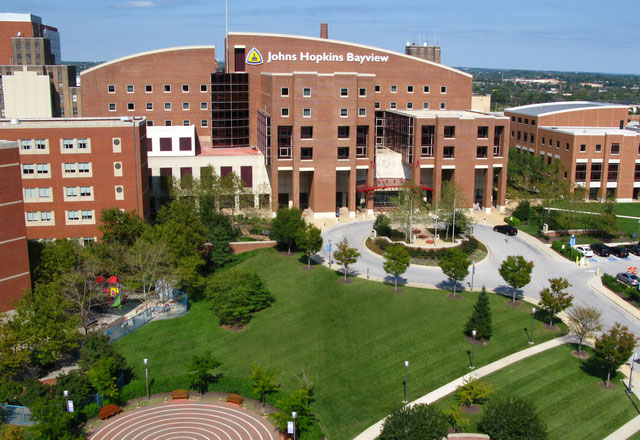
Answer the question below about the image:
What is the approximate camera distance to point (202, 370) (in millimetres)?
44281

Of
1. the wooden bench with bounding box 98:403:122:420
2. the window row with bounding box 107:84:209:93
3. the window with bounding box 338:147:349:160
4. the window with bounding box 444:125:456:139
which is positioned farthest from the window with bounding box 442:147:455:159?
the wooden bench with bounding box 98:403:122:420

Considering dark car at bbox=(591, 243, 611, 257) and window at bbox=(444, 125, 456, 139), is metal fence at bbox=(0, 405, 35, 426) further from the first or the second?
window at bbox=(444, 125, 456, 139)

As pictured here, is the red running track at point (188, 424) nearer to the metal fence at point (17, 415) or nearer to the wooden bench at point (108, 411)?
the wooden bench at point (108, 411)

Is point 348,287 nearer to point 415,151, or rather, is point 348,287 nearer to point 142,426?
point 142,426

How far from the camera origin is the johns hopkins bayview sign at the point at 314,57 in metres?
92.9

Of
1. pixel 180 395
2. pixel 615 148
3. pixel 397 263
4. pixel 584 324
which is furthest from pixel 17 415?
pixel 615 148

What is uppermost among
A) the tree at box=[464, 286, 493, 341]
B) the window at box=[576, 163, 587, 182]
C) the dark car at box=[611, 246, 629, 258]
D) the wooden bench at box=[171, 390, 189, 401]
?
the window at box=[576, 163, 587, 182]

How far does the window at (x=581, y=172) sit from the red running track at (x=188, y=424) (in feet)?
224

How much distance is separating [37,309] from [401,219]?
3808cm

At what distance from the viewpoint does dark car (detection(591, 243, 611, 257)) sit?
2714 inches

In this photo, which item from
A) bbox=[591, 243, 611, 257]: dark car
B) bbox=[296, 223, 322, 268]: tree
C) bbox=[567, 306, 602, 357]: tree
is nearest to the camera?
bbox=[567, 306, 602, 357]: tree

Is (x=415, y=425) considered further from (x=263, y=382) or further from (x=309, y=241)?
(x=309, y=241)

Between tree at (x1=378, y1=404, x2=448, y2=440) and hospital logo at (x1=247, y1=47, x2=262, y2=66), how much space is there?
66.1m

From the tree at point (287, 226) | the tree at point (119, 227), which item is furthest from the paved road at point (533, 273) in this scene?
the tree at point (119, 227)
